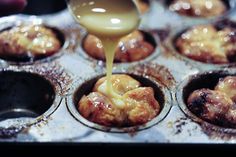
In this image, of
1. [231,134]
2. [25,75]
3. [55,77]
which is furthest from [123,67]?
[231,134]

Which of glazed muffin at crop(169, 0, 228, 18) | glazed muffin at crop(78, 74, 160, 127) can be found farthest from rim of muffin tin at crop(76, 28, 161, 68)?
glazed muffin at crop(169, 0, 228, 18)

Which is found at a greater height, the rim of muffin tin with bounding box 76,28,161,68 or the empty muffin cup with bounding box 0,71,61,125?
the rim of muffin tin with bounding box 76,28,161,68

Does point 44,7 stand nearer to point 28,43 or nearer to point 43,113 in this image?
point 28,43

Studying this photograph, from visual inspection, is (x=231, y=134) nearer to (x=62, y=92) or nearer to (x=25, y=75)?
(x=62, y=92)

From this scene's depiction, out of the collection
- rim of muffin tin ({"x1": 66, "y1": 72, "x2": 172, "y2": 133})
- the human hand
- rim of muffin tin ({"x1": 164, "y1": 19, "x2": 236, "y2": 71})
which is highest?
the human hand

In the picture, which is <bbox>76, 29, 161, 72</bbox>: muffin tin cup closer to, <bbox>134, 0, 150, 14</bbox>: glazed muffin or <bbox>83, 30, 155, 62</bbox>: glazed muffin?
<bbox>83, 30, 155, 62</bbox>: glazed muffin

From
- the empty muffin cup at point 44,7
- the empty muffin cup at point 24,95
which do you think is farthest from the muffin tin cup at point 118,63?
the empty muffin cup at point 44,7

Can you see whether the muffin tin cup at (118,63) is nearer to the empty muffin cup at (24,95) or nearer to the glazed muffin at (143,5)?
the empty muffin cup at (24,95)

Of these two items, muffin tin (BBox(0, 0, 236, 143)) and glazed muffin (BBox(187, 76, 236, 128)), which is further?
glazed muffin (BBox(187, 76, 236, 128))
